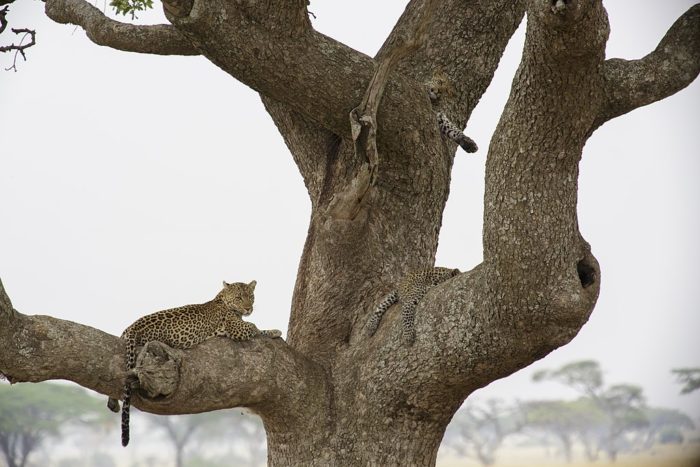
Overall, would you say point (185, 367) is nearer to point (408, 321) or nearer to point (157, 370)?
point (157, 370)

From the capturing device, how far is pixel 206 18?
622cm

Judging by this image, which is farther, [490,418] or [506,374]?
[490,418]

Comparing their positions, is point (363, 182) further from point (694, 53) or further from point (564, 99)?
point (694, 53)

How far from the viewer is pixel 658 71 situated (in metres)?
6.92

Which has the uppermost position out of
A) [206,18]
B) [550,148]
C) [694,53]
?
[694,53]

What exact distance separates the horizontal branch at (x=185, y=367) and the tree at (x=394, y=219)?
0.04 feet

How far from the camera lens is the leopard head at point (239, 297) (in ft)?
23.9

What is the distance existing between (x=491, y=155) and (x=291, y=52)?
5.15 ft

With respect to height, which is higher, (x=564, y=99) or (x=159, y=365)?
(x=564, y=99)

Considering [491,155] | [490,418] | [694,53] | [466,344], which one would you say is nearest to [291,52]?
[491,155]

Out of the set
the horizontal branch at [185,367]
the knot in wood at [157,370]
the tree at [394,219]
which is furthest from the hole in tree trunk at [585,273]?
the knot in wood at [157,370]

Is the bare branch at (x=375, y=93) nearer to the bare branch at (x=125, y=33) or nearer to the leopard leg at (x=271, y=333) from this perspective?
the leopard leg at (x=271, y=333)

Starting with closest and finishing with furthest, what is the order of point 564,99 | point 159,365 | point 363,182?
1. point 564,99
2. point 159,365
3. point 363,182

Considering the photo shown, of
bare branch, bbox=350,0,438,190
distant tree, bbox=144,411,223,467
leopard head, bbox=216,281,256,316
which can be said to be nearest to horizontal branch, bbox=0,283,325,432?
leopard head, bbox=216,281,256,316
